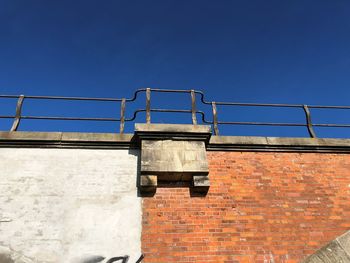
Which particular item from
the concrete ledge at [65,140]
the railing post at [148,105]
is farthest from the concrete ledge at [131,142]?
the railing post at [148,105]

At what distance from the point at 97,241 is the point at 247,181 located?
2.78 metres

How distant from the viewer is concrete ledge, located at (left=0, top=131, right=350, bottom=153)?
568cm

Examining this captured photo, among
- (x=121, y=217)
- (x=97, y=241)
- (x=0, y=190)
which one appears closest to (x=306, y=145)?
(x=121, y=217)

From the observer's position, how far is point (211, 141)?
5.99m

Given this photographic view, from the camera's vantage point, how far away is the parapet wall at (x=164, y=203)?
16.0 ft

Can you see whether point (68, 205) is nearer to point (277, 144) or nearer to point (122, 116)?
point (122, 116)

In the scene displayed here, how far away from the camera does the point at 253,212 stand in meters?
5.40

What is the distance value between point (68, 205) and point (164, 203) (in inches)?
62.2

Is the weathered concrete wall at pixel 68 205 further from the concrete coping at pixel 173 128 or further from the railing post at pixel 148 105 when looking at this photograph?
the railing post at pixel 148 105

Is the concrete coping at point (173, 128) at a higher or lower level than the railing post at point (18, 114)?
lower

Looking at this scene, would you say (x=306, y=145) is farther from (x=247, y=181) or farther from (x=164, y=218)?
(x=164, y=218)

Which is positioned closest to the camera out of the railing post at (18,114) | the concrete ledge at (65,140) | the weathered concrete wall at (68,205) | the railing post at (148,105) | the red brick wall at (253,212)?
the weathered concrete wall at (68,205)

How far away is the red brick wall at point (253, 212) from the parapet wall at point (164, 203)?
16mm

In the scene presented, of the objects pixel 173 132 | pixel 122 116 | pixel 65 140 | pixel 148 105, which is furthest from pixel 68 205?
pixel 148 105
